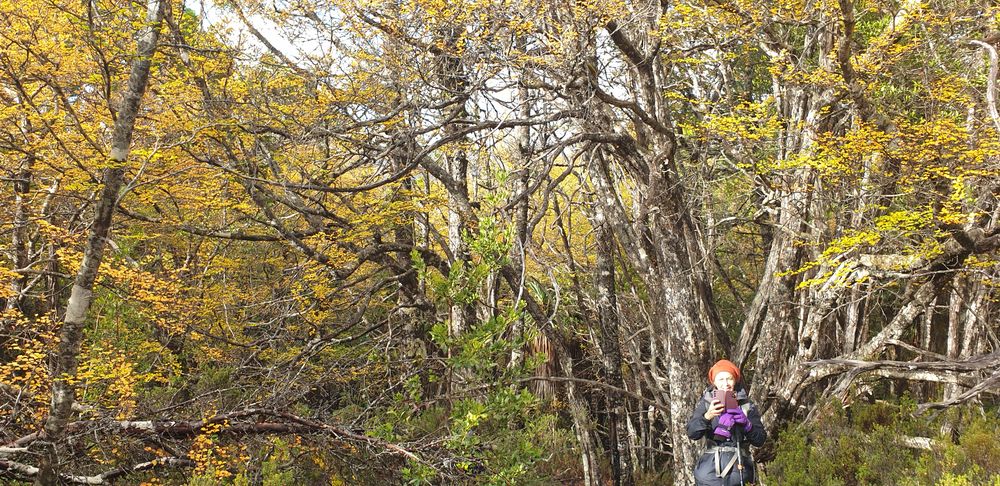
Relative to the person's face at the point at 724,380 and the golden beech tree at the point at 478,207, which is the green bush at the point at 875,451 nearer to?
the golden beech tree at the point at 478,207

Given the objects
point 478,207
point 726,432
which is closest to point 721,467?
point 726,432

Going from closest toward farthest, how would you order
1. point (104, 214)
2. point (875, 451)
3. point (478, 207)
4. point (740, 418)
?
point (740, 418)
point (104, 214)
point (875, 451)
point (478, 207)

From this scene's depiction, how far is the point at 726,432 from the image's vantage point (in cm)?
431

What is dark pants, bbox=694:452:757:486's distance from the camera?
4.33 meters

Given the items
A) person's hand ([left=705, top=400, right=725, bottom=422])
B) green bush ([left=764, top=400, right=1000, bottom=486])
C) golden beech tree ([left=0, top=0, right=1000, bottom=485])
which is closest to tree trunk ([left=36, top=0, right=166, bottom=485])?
golden beech tree ([left=0, top=0, right=1000, bottom=485])

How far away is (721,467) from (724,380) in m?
0.55

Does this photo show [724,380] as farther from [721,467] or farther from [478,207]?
[478,207]

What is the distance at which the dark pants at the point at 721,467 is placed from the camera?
4332mm

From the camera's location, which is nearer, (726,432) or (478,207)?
(726,432)

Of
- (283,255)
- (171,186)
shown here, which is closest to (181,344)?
(283,255)

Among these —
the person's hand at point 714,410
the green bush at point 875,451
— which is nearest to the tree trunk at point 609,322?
the green bush at point 875,451

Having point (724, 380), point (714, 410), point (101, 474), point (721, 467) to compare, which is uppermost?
point (724, 380)

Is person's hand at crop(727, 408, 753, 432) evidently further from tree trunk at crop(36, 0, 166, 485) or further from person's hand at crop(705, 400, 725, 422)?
tree trunk at crop(36, 0, 166, 485)

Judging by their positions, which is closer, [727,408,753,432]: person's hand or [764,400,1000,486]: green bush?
[727,408,753,432]: person's hand
